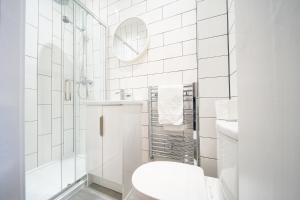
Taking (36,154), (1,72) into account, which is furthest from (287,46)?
(36,154)

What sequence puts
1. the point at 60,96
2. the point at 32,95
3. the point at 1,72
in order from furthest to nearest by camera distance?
the point at 60,96 < the point at 32,95 < the point at 1,72

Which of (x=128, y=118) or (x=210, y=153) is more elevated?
(x=128, y=118)

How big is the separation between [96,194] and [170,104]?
1.06m

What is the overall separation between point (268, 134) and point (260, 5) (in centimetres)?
21

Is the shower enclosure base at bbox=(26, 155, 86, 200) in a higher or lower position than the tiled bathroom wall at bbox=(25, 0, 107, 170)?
lower

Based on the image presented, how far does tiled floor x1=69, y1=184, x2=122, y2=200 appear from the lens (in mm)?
1146

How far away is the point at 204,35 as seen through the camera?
3.22ft

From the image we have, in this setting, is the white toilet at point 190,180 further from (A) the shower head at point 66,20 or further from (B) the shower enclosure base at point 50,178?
(A) the shower head at point 66,20

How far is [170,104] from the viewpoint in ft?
3.68

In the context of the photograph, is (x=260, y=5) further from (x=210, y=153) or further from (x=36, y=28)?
(x=36, y=28)

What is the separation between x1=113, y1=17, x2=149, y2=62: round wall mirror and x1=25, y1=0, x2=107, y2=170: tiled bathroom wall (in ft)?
1.08

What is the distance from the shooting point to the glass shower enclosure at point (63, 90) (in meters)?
1.35

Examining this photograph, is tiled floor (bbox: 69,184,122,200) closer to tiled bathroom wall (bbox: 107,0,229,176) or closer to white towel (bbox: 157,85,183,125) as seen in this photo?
tiled bathroom wall (bbox: 107,0,229,176)

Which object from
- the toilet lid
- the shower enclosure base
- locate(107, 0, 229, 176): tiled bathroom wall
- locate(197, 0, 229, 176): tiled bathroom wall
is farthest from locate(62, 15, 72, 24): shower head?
the toilet lid
